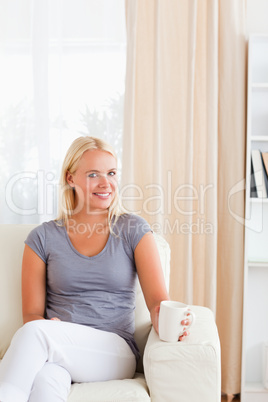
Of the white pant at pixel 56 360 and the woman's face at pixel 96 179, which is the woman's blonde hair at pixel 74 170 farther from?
the white pant at pixel 56 360

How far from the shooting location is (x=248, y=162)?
8.06 feet

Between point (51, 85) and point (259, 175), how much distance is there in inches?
47.9

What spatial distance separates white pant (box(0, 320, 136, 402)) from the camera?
1356mm

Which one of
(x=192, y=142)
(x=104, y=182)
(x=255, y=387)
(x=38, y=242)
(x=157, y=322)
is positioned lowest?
(x=255, y=387)

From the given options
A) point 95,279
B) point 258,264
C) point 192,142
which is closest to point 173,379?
point 95,279

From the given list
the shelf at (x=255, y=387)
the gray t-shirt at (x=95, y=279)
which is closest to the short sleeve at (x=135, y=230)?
the gray t-shirt at (x=95, y=279)

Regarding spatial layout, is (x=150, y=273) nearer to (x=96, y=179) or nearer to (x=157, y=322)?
(x=157, y=322)

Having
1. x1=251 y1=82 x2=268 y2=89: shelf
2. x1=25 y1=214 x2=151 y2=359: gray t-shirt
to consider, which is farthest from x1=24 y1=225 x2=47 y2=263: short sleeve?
x1=251 y1=82 x2=268 y2=89: shelf

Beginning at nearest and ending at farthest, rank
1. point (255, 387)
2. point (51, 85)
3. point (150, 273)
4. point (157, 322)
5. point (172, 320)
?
point (172, 320), point (157, 322), point (150, 273), point (255, 387), point (51, 85)

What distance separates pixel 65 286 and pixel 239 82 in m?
1.44

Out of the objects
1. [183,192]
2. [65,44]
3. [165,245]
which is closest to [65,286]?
[165,245]

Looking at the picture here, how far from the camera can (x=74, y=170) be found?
1.90m

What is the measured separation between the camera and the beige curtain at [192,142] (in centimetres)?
255

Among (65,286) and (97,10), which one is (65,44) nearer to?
(97,10)
